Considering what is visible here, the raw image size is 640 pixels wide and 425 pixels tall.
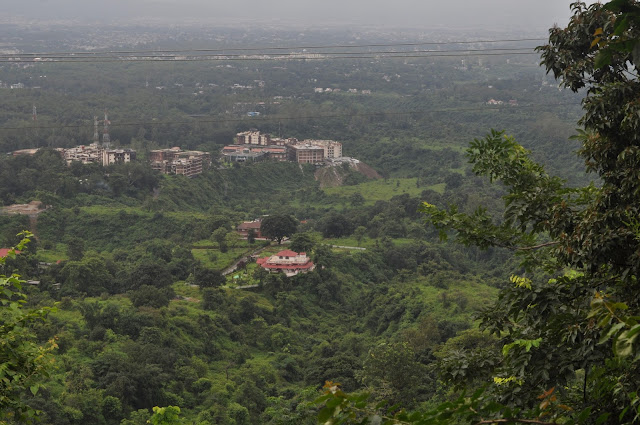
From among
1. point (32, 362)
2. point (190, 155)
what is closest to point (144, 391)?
point (32, 362)

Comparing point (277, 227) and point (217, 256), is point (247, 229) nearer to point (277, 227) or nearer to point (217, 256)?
point (277, 227)

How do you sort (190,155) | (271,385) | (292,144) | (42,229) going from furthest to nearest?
(292,144), (190,155), (42,229), (271,385)

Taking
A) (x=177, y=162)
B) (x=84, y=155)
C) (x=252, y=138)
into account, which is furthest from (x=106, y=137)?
(x=252, y=138)

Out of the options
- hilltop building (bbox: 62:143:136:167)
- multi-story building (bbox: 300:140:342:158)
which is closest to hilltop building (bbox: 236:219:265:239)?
hilltop building (bbox: 62:143:136:167)

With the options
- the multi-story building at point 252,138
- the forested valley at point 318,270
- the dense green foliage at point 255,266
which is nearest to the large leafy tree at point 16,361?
the forested valley at point 318,270

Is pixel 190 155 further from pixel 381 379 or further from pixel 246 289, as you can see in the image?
pixel 381 379
